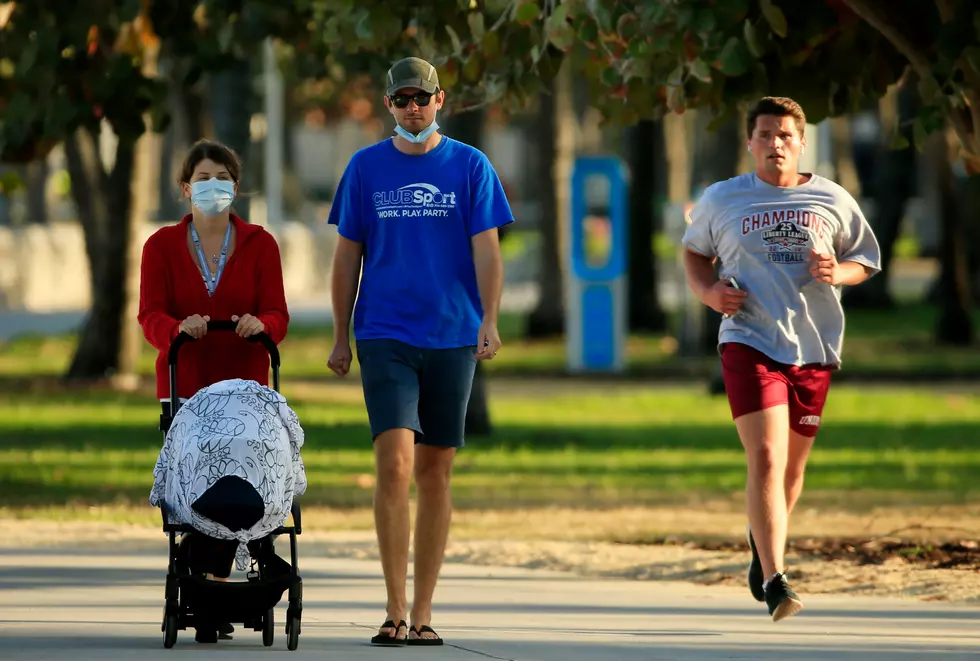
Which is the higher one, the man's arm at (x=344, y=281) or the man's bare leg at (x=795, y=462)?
the man's arm at (x=344, y=281)

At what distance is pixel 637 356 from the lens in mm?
26000

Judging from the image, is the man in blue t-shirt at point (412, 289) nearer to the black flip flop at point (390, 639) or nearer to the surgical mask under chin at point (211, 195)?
the black flip flop at point (390, 639)

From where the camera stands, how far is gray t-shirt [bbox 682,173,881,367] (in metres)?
8.19

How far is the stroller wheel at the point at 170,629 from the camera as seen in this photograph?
7.36 meters

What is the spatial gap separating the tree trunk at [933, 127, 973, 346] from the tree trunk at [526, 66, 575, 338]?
4.71 m

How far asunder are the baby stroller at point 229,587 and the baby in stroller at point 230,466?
0.02 meters

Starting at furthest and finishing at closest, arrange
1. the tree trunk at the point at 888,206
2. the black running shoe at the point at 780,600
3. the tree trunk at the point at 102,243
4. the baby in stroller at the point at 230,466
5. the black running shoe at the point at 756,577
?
the tree trunk at the point at 888,206
the tree trunk at the point at 102,243
the black running shoe at the point at 756,577
the black running shoe at the point at 780,600
the baby in stroller at the point at 230,466

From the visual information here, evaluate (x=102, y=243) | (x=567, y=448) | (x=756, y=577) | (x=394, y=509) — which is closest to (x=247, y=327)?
(x=394, y=509)

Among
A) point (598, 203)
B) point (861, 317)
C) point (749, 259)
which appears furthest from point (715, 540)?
point (861, 317)

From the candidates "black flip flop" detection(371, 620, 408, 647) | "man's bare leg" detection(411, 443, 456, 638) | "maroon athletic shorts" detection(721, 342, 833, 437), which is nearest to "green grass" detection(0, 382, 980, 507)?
"maroon athletic shorts" detection(721, 342, 833, 437)

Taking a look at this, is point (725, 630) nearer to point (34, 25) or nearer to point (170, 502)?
point (170, 502)

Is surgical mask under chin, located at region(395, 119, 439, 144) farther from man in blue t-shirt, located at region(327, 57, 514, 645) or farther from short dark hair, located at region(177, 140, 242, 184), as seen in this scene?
short dark hair, located at region(177, 140, 242, 184)

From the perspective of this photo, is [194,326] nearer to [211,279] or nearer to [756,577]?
[211,279]

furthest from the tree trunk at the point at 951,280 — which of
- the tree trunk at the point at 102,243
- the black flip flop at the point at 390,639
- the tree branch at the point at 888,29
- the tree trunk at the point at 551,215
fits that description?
the black flip flop at the point at 390,639
